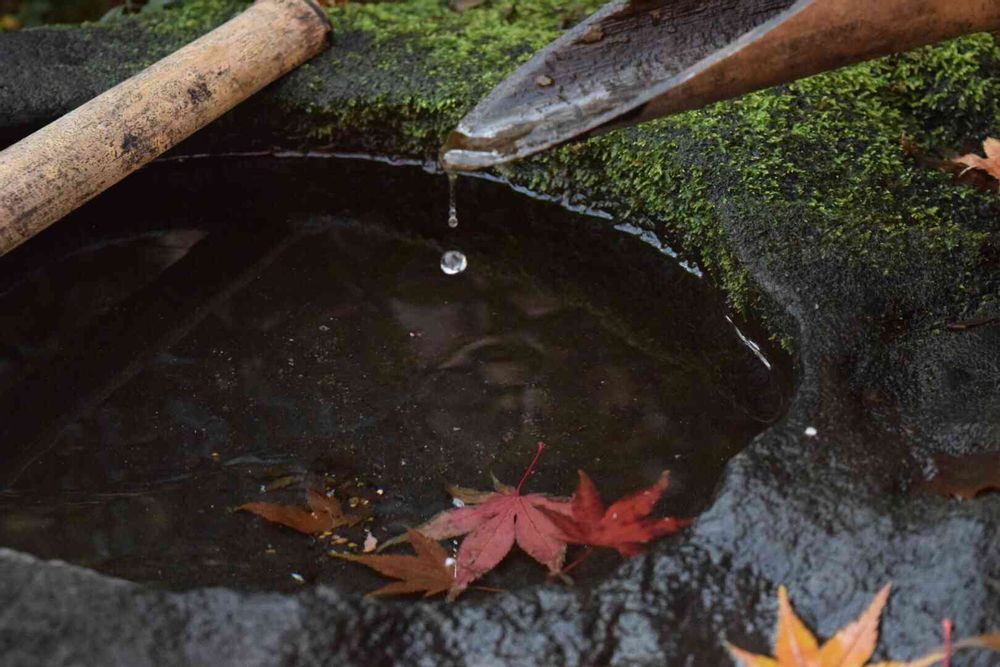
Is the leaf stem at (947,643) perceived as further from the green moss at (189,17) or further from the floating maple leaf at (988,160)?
the green moss at (189,17)

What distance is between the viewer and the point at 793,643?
1729 mm

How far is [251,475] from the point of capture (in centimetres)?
253

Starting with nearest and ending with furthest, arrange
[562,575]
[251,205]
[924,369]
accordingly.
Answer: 1. [562,575]
2. [924,369]
3. [251,205]

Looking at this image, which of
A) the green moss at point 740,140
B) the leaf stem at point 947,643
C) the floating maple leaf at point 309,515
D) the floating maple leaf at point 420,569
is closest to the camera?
the leaf stem at point 947,643

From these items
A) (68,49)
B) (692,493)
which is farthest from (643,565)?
(68,49)

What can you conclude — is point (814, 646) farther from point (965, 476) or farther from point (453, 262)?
point (453, 262)

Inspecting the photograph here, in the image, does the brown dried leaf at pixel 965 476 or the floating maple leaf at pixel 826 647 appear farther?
the brown dried leaf at pixel 965 476

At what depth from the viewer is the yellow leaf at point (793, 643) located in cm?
171

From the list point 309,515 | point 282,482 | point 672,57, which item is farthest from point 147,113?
point 672,57

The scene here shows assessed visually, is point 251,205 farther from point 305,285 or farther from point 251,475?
point 251,475

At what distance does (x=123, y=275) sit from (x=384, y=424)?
3.80 feet

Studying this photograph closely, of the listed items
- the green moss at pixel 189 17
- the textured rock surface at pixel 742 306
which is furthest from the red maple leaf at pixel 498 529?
the green moss at pixel 189 17

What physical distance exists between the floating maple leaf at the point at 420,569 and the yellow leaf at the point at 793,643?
2.17 feet

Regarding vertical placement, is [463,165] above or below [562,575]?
above
